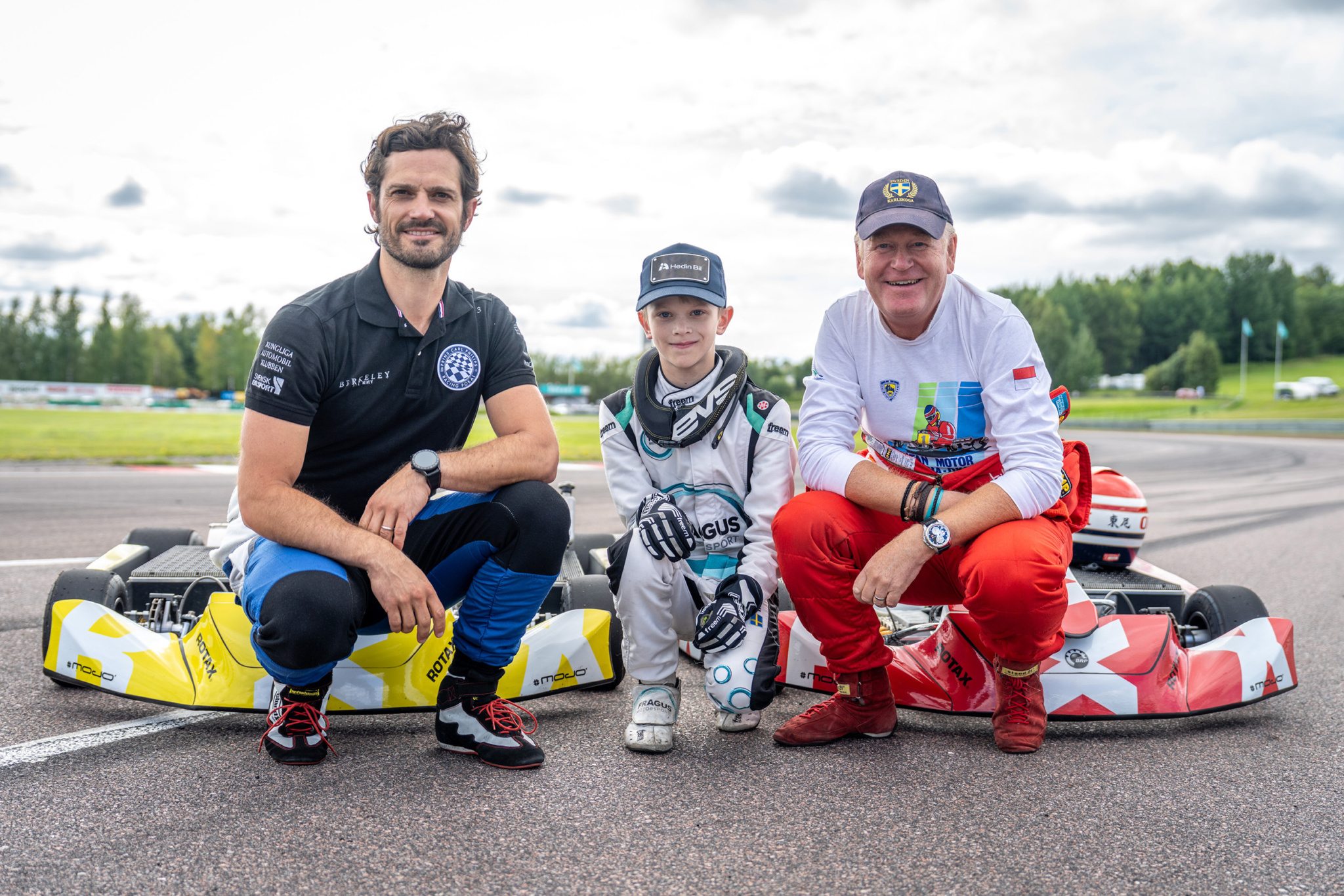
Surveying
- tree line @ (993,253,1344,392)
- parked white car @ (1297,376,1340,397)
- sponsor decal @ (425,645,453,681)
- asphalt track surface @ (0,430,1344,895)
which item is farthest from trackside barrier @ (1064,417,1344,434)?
tree line @ (993,253,1344,392)

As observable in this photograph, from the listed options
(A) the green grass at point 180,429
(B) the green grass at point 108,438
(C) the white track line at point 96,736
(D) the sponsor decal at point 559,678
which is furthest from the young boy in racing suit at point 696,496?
(B) the green grass at point 108,438

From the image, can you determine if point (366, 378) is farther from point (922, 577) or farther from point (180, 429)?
point (180, 429)

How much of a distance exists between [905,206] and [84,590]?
2.95 meters

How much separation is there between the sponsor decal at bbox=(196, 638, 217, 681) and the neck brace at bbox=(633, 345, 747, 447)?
1.48 metres

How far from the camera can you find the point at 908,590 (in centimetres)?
291

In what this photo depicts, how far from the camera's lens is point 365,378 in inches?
102

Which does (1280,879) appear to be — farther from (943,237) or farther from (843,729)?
(943,237)

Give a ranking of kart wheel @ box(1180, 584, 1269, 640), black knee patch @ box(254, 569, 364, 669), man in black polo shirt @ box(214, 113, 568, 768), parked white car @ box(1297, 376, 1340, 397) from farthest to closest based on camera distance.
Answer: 1. parked white car @ box(1297, 376, 1340, 397)
2. kart wheel @ box(1180, 584, 1269, 640)
3. man in black polo shirt @ box(214, 113, 568, 768)
4. black knee patch @ box(254, 569, 364, 669)

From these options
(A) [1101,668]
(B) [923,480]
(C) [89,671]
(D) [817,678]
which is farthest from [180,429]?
(A) [1101,668]

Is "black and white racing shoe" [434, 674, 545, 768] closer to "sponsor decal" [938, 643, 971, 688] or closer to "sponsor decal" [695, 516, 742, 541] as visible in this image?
"sponsor decal" [695, 516, 742, 541]

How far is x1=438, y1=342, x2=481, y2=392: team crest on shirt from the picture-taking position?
2.69 meters

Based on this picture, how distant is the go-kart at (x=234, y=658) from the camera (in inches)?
106

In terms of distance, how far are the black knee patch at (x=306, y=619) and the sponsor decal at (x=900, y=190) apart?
1.92 meters

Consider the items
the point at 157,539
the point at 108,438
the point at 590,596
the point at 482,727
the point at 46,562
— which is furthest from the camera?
the point at 108,438
